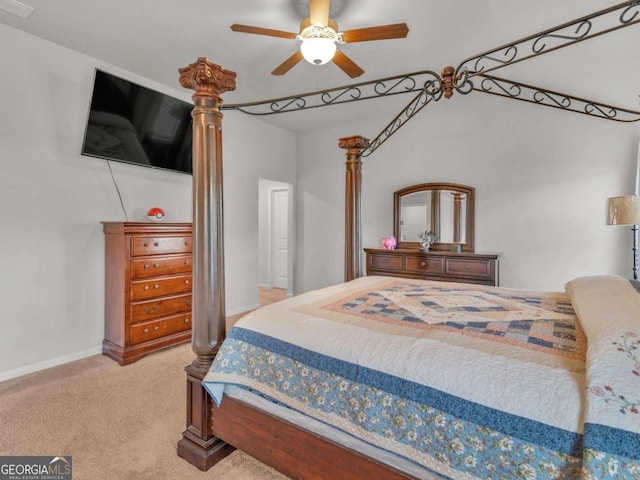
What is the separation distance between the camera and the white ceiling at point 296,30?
7.66 ft

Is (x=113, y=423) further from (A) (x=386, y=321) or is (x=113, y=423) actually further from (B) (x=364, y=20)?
(B) (x=364, y=20)

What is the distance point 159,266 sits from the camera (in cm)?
329

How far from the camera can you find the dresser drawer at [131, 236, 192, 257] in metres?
3.08

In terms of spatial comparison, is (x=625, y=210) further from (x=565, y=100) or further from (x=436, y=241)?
(x=436, y=241)

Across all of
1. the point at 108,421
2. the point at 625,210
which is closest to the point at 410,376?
the point at 108,421

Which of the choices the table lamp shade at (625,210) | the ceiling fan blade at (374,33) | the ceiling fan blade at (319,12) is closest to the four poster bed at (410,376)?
the ceiling fan blade at (374,33)

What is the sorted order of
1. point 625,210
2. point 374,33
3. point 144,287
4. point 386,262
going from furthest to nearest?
point 386,262
point 144,287
point 625,210
point 374,33

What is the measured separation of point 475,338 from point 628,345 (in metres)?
0.43

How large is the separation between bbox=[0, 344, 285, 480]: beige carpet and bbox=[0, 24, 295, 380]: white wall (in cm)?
33

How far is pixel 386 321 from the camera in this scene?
4.87 feet

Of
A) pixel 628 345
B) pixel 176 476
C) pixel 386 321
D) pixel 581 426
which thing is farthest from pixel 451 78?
pixel 176 476

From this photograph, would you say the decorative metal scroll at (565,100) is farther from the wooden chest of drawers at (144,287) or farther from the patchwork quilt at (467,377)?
the wooden chest of drawers at (144,287)

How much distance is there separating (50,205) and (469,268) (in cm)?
414

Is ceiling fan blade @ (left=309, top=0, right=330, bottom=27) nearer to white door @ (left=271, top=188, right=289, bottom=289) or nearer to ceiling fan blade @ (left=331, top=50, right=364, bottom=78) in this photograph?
ceiling fan blade @ (left=331, top=50, right=364, bottom=78)
